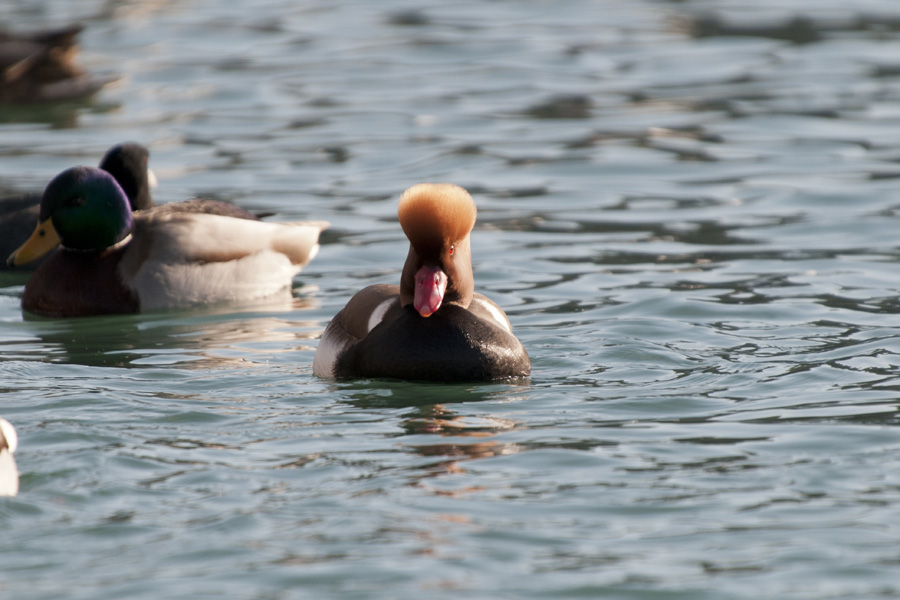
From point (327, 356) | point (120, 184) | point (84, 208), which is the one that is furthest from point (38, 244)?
point (327, 356)

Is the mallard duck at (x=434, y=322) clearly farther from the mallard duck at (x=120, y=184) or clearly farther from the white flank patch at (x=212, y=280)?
the mallard duck at (x=120, y=184)

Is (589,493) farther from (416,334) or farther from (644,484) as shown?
(416,334)

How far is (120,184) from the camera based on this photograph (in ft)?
37.0

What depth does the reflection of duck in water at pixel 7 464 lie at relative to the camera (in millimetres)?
5594

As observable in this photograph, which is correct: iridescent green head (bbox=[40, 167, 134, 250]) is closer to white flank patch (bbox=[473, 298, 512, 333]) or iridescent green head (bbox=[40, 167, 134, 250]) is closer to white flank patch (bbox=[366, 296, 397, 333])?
white flank patch (bbox=[366, 296, 397, 333])

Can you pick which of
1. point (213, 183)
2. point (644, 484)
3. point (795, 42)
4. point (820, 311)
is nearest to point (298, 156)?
point (213, 183)

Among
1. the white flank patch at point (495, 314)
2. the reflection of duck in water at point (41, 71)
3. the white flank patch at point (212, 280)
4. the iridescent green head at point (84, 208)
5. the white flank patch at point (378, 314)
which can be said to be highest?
the reflection of duck in water at point (41, 71)

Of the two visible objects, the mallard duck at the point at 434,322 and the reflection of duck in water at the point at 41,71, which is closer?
the mallard duck at the point at 434,322

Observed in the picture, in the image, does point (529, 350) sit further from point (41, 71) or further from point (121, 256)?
point (41, 71)

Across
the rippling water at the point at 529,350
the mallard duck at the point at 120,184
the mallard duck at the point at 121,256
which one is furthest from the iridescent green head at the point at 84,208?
the mallard duck at the point at 120,184

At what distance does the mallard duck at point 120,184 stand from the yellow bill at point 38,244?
0.82 m

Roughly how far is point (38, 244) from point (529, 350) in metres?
3.83

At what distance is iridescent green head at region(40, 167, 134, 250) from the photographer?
10.1m

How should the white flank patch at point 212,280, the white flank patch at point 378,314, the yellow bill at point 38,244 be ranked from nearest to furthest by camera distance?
the white flank patch at point 378,314 < the white flank patch at point 212,280 < the yellow bill at point 38,244
